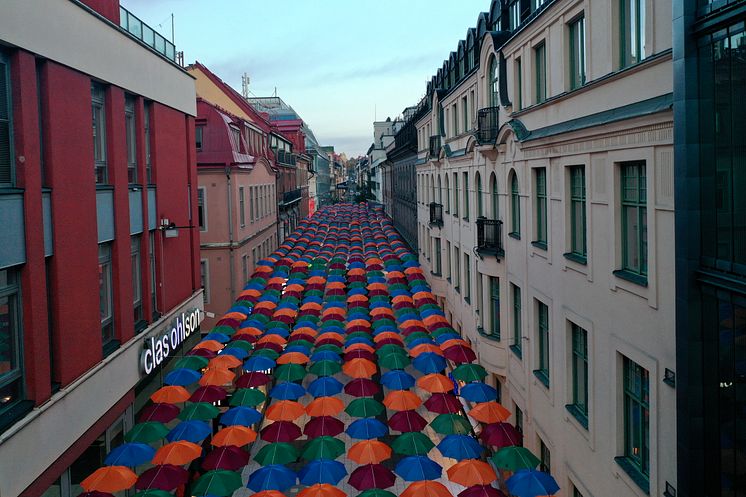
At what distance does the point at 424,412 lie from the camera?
22.3m

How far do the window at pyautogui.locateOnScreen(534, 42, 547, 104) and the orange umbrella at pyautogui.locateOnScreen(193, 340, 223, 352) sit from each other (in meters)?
12.9

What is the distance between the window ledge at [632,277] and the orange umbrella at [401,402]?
8580 mm

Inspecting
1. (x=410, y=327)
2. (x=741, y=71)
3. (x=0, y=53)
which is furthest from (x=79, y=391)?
(x=410, y=327)

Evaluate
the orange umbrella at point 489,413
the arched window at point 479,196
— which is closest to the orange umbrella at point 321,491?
the orange umbrella at point 489,413

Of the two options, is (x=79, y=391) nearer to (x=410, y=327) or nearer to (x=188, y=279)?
(x=188, y=279)

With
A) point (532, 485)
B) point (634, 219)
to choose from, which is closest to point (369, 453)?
point (532, 485)

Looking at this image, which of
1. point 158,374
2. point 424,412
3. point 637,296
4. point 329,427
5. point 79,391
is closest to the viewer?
point 637,296

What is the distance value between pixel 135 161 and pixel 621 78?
38.1ft

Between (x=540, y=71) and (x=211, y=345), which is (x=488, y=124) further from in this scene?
(x=211, y=345)

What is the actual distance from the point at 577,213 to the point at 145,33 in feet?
39.5

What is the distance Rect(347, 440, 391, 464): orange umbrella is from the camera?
14.0m

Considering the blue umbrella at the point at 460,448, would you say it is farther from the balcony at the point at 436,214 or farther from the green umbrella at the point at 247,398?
the balcony at the point at 436,214

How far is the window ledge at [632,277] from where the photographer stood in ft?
29.5

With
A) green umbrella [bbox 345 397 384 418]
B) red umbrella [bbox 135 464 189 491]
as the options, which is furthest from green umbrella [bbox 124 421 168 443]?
green umbrella [bbox 345 397 384 418]
